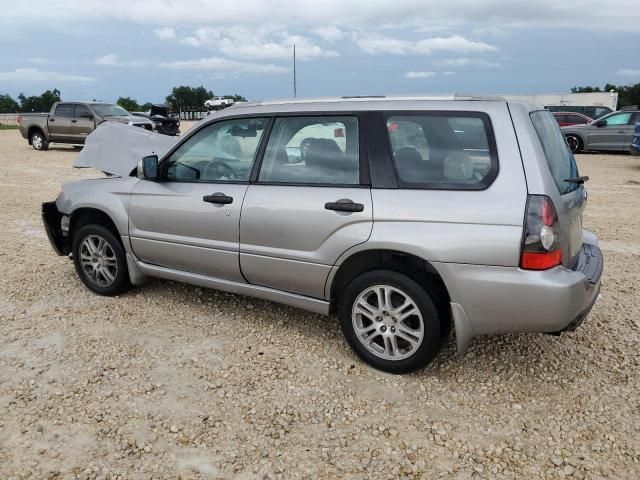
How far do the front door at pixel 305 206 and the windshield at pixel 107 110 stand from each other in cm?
1636

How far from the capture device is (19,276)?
18.0 feet

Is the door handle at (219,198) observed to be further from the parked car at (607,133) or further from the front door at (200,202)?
the parked car at (607,133)

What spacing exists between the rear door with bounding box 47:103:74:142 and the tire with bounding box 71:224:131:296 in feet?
50.5

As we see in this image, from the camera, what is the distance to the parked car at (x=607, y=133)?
16625mm

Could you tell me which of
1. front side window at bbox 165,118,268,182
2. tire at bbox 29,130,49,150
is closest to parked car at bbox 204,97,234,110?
front side window at bbox 165,118,268,182

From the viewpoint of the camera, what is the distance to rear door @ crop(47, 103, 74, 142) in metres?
18.5

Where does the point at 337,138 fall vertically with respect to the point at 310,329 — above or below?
above

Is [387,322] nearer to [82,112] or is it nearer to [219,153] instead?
[219,153]

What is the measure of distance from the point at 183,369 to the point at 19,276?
2.85 meters

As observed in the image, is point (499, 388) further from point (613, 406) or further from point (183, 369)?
point (183, 369)

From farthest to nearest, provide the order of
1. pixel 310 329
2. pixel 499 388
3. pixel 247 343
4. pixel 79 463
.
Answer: pixel 310 329, pixel 247 343, pixel 499 388, pixel 79 463

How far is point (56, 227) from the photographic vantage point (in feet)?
16.6

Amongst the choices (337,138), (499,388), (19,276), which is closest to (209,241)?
(337,138)

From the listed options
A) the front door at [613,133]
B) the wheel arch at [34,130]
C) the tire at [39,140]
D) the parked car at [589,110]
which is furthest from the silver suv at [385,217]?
the parked car at [589,110]
